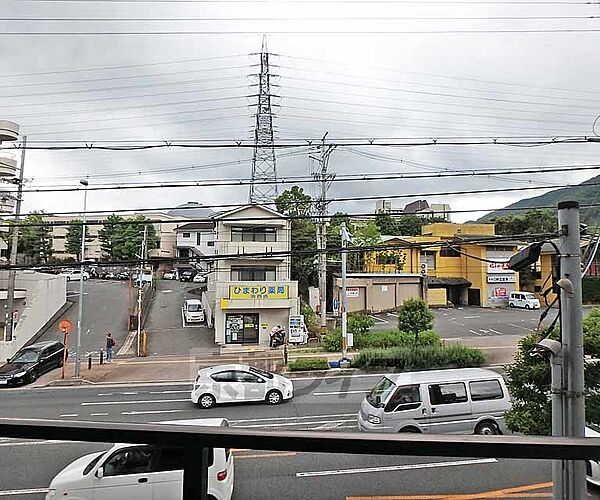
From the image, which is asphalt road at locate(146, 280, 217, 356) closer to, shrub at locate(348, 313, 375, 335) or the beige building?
shrub at locate(348, 313, 375, 335)

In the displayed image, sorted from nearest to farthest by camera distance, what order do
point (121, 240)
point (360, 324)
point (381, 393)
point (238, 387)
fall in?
point (381, 393)
point (238, 387)
point (121, 240)
point (360, 324)

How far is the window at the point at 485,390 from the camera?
5.90ft

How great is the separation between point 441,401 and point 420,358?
3.90ft

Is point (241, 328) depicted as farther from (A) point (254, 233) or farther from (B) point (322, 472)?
(B) point (322, 472)

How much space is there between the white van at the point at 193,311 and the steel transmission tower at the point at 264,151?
156 cm

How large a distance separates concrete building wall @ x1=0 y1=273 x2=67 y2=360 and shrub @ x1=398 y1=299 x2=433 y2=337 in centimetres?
261

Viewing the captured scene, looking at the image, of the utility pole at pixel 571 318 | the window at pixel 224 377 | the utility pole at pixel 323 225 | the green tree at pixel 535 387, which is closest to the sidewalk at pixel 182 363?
the window at pixel 224 377

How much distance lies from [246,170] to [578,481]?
245 cm

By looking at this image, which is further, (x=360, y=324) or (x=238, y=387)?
(x=360, y=324)

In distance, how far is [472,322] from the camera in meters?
3.77

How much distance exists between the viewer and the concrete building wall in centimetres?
307

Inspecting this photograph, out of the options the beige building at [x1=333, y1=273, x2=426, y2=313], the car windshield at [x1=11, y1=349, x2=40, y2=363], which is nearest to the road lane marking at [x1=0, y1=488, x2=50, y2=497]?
the car windshield at [x1=11, y1=349, x2=40, y2=363]

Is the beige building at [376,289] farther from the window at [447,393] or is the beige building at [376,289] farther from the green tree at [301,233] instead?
the window at [447,393]

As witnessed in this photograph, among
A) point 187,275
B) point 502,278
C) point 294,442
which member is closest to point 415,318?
point 502,278
